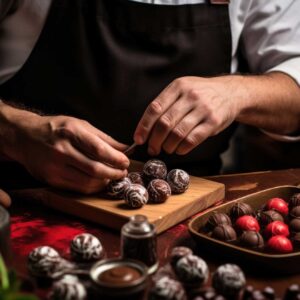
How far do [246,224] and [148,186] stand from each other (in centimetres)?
34

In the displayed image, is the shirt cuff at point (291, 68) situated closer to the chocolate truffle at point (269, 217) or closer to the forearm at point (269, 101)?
the forearm at point (269, 101)

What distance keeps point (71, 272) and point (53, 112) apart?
3.06 feet

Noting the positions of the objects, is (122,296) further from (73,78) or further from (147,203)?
(73,78)

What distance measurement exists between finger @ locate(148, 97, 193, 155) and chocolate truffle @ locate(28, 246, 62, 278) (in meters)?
0.57

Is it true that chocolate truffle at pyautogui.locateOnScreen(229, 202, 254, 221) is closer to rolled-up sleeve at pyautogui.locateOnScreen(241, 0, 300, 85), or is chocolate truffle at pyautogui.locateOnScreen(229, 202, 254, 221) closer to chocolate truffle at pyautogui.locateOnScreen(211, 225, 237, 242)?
chocolate truffle at pyautogui.locateOnScreen(211, 225, 237, 242)

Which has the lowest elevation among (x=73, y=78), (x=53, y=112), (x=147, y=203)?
(x=147, y=203)

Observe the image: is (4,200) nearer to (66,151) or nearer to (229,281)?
(66,151)

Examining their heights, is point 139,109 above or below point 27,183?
above

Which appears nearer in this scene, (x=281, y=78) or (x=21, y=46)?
(x=21, y=46)

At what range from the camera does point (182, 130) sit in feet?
5.57

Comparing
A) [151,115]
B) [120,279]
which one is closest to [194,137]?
[151,115]

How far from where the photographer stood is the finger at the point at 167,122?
1.68 m

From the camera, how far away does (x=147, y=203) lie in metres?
1.63

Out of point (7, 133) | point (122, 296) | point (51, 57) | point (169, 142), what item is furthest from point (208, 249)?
point (51, 57)
